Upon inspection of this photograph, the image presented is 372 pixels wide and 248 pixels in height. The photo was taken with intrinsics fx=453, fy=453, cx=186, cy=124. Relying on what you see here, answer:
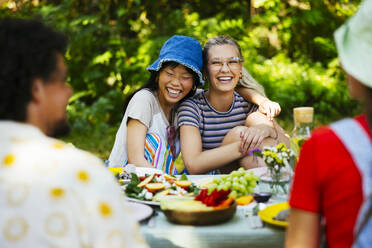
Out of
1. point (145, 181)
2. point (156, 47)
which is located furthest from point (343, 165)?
point (156, 47)

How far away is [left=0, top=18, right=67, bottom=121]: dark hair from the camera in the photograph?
3.59 feet

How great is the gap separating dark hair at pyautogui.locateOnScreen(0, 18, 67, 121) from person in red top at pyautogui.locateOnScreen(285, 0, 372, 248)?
2.27 ft

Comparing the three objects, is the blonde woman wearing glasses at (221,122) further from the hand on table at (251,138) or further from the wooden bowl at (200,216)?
the wooden bowl at (200,216)

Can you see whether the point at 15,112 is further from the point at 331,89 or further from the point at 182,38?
the point at 331,89

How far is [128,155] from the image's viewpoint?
9.08 ft

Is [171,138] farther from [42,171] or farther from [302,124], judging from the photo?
[42,171]

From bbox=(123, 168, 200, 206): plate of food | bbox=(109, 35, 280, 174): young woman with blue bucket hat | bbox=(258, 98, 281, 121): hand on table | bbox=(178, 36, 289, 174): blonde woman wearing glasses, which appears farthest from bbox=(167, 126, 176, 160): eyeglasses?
bbox=(123, 168, 200, 206): plate of food

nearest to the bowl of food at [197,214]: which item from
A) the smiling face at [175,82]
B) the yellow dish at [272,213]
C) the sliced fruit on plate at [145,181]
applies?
the yellow dish at [272,213]

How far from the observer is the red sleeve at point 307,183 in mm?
1100

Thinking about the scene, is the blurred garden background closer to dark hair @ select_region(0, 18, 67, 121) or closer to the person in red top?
dark hair @ select_region(0, 18, 67, 121)

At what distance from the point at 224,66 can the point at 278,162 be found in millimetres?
1180

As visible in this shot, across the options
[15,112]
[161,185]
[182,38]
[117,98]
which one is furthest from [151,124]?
[117,98]

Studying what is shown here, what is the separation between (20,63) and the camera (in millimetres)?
1097

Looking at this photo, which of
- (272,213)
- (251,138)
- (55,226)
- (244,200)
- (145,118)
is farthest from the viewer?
(145,118)
